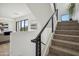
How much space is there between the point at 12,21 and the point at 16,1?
294 millimetres

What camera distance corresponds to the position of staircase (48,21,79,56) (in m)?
2.36

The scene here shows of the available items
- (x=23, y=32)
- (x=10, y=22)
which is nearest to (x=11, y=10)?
(x=10, y=22)

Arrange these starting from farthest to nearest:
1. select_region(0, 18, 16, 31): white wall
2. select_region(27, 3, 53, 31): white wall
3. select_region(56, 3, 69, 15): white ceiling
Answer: select_region(27, 3, 53, 31): white wall < select_region(56, 3, 69, 15): white ceiling < select_region(0, 18, 16, 31): white wall

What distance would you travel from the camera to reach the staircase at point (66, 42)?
92.9 inches

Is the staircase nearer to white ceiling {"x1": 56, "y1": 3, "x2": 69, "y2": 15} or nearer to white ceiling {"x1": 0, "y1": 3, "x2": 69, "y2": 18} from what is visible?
white ceiling {"x1": 56, "y1": 3, "x2": 69, "y2": 15}

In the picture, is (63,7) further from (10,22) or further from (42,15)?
(10,22)

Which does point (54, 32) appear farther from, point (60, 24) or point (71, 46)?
point (71, 46)

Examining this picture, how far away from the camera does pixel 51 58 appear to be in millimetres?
1794

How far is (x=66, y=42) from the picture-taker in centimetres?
271

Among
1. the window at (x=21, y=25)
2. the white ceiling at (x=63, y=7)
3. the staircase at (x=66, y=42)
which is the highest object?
the white ceiling at (x=63, y=7)

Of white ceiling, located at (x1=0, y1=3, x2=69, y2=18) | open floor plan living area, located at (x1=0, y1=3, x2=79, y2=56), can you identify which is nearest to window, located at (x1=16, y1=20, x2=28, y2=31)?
open floor plan living area, located at (x1=0, y1=3, x2=79, y2=56)

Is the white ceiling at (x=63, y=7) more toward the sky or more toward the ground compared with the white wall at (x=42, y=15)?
more toward the sky

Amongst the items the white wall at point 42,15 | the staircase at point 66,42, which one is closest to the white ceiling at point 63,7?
the white wall at point 42,15

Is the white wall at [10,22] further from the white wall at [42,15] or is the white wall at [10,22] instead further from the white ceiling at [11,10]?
the white wall at [42,15]
